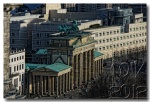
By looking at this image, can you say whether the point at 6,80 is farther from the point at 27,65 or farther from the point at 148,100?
the point at 148,100

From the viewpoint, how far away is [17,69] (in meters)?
14.2

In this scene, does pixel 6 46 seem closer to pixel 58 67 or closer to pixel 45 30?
pixel 45 30

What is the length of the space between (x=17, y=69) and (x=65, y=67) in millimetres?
792

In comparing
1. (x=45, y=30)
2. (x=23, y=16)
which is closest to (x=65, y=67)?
(x=45, y=30)

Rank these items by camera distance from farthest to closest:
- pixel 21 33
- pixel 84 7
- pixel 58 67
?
pixel 21 33 < pixel 84 7 < pixel 58 67

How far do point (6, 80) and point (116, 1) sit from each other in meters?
2.22

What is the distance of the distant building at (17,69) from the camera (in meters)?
14.2

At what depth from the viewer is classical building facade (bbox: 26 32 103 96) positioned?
14.2 m

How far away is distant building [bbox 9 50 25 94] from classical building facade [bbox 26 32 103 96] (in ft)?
0.33

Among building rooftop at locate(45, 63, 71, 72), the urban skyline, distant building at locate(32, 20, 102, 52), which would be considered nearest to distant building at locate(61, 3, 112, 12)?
the urban skyline

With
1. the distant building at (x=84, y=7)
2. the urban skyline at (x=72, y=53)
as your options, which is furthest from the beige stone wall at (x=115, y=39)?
the distant building at (x=84, y=7)

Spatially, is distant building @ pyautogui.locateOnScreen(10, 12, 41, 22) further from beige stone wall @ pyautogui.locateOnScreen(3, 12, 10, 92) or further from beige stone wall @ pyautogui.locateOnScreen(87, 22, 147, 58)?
beige stone wall @ pyautogui.locateOnScreen(87, 22, 147, 58)

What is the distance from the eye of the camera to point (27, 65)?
1423 cm

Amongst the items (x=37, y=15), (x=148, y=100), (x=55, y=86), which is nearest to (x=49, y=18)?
(x=37, y=15)
